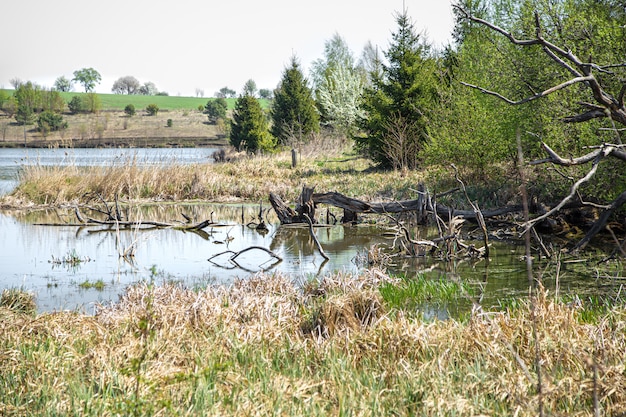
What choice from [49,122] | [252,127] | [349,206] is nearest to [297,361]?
[349,206]

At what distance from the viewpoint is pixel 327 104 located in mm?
42375

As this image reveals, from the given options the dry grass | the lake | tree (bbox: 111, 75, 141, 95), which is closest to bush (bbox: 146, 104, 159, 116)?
tree (bbox: 111, 75, 141, 95)

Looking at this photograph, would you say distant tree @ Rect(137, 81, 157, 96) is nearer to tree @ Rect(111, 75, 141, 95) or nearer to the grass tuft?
tree @ Rect(111, 75, 141, 95)

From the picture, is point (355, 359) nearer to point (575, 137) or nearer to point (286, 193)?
point (575, 137)

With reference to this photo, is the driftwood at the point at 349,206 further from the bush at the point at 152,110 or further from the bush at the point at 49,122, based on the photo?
the bush at the point at 152,110

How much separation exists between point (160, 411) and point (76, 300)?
5.63 meters

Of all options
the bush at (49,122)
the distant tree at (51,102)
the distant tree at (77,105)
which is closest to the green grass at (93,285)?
the bush at (49,122)

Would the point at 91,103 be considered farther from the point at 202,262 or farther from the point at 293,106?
the point at 202,262

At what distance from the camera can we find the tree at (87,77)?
129000 mm

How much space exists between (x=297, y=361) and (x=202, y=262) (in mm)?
7409

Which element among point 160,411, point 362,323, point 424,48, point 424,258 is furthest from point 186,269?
point 424,48

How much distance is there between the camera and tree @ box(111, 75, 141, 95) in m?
135

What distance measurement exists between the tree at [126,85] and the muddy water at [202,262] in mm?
121670

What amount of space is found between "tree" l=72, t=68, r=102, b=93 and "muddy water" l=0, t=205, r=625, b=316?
117 metres
